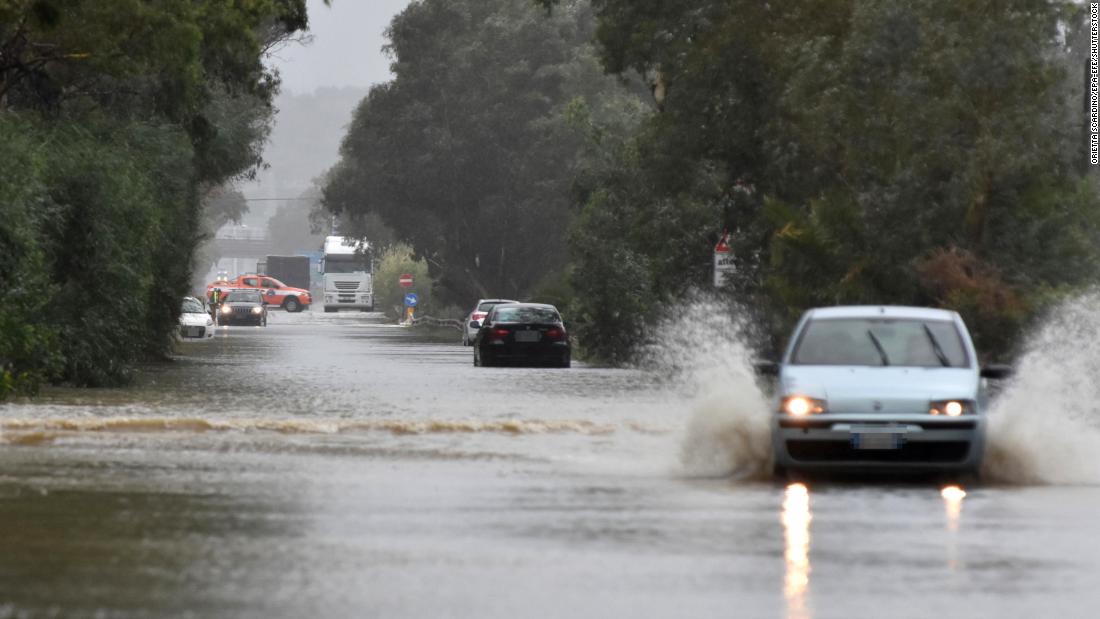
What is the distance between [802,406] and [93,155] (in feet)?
62.6

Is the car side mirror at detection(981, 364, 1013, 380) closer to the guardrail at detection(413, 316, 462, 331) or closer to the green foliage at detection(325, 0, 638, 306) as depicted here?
the guardrail at detection(413, 316, 462, 331)

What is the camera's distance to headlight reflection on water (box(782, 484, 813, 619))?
1104cm

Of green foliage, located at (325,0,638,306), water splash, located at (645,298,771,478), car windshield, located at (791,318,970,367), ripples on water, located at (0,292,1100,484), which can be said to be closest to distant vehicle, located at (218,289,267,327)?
green foliage, located at (325,0,638,306)

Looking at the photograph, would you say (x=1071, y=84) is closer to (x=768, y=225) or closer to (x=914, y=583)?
(x=768, y=225)

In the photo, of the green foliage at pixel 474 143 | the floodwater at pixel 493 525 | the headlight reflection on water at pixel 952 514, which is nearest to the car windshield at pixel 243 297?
the green foliage at pixel 474 143

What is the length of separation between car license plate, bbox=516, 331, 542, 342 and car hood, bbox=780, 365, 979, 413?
2958cm

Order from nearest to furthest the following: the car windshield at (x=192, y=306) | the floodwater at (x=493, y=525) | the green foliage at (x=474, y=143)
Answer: the floodwater at (x=493, y=525) < the car windshield at (x=192, y=306) < the green foliage at (x=474, y=143)

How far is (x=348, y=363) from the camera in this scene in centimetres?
4947

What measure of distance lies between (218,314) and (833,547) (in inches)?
3396

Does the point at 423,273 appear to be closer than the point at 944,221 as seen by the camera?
No

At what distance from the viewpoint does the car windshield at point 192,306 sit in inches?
2726

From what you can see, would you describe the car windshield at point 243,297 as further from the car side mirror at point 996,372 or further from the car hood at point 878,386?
the car hood at point 878,386

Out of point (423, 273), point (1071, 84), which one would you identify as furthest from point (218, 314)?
point (1071, 84)

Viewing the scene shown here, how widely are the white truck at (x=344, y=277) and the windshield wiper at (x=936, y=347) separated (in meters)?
109
